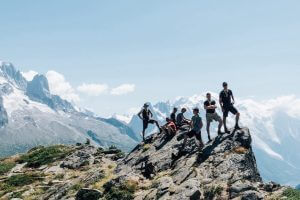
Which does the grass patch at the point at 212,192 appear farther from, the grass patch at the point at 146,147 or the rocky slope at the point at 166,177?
Result: the grass patch at the point at 146,147

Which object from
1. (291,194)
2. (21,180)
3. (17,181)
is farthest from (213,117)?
(17,181)

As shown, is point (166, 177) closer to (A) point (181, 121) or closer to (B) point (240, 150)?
(B) point (240, 150)

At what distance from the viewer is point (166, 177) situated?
32781 millimetres

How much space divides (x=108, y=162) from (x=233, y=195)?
81.5 feet

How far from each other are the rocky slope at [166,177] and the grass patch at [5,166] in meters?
2.51

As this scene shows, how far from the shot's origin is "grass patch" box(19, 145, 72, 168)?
54.5 meters

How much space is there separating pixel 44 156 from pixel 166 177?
91.3ft

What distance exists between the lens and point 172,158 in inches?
1465

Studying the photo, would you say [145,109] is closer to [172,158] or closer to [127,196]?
[172,158]

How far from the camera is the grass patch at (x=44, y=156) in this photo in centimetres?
5453

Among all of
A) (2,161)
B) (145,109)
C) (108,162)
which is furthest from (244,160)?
(2,161)

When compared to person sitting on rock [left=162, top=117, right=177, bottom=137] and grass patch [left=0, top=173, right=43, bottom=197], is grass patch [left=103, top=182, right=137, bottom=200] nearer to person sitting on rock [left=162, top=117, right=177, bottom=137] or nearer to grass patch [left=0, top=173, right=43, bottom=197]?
person sitting on rock [left=162, top=117, right=177, bottom=137]

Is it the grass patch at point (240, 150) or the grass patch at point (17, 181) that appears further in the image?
the grass patch at point (17, 181)

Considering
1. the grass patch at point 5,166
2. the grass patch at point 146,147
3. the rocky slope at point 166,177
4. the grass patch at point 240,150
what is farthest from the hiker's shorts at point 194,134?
the grass patch at point 5,166
